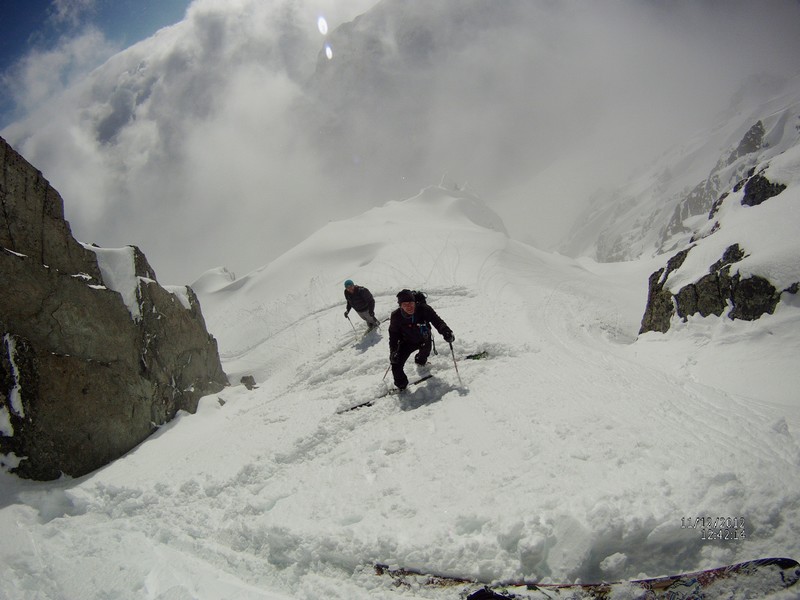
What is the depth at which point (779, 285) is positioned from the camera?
814cm

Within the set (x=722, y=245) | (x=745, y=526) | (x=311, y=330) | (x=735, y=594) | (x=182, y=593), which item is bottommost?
(x=735, y=594)

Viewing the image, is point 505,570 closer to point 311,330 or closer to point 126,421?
point 126,421

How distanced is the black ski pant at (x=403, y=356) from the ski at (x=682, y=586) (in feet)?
14.3

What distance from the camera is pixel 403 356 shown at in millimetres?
7918

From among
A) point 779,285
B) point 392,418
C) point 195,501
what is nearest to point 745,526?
point 392,418

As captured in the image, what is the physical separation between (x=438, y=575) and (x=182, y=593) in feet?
8.45

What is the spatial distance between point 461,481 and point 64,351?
339 inches

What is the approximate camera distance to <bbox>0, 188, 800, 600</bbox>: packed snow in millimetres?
3525

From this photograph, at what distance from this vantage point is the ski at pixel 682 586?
2.88 metres

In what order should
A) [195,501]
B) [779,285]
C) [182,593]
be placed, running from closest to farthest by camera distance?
[182,593] < [195,501] < [779,285]

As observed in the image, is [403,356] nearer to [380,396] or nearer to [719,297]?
[380,396]

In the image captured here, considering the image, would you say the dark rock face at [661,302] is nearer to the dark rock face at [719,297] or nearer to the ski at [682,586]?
the dark rock face at [719,297]
